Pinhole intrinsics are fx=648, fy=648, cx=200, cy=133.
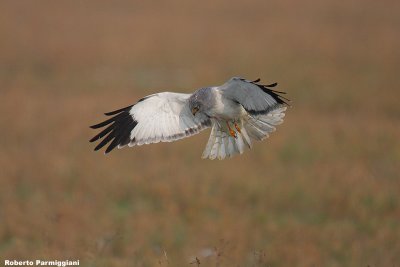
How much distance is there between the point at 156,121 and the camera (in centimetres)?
667

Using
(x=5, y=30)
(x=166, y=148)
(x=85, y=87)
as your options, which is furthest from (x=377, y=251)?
(x=5, y=30)

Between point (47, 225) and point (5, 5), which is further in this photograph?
point (5, 5)

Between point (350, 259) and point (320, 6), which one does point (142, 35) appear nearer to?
point (320, 6)

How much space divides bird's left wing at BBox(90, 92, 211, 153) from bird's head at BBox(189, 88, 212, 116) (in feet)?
0.77

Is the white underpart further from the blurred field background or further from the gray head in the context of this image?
the blurred field background

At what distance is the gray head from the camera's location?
6383 millimetres

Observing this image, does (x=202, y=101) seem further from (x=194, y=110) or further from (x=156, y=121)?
(x=156, y=121)

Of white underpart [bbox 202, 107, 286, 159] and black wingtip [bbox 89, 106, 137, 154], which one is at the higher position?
black wingtip [bbox 89, 106, 137, 154]

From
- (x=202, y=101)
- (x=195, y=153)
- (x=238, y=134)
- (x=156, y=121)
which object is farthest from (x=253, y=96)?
(x=195, y=153)

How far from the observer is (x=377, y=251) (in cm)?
838

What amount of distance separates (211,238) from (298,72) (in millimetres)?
11796

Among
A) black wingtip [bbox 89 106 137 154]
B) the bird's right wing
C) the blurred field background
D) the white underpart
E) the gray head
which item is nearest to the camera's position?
the bird's right wing

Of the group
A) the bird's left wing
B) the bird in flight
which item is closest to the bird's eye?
the bird in flight

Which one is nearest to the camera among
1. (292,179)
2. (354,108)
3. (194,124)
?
(194,124)
